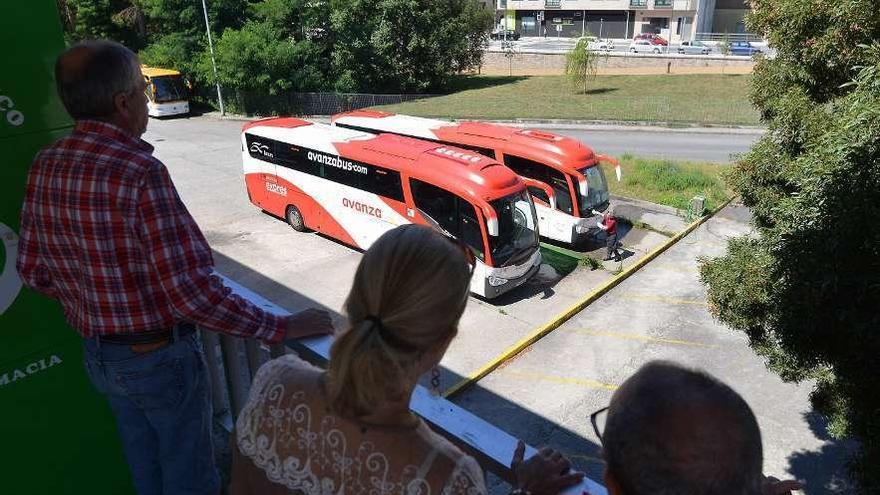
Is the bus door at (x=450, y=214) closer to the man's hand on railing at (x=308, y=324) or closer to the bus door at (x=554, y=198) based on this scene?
the bus door at (x=554, y=198)

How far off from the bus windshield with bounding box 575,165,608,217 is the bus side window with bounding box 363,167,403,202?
4.36 meters

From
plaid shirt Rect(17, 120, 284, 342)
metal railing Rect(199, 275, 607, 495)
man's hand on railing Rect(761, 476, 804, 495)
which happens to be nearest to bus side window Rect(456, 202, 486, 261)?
metal railing Rect(199, 275, 607, 495)

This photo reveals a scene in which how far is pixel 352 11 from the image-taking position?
34.1 m

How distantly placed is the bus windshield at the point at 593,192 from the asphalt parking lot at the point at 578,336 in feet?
4.84

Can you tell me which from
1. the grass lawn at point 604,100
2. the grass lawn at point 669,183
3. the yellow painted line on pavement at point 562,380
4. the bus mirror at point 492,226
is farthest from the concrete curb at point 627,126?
the yellow painted line on pavement at point 562,380

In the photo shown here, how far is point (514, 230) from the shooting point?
12.2m

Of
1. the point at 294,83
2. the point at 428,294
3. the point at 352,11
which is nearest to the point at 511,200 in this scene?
the point at 428,294

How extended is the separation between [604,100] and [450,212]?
26761 mm

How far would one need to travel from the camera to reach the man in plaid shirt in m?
2.00

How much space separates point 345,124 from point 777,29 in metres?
14.4

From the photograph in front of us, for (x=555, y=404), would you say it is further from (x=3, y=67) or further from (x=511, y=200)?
(x=3, y=67)

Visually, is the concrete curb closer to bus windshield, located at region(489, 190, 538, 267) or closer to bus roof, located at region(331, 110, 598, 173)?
bus roof, located at region(331, 110, 598, 173)

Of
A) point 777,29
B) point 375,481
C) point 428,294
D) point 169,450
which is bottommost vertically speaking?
point 169,450

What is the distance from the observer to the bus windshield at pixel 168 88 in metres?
31.5
